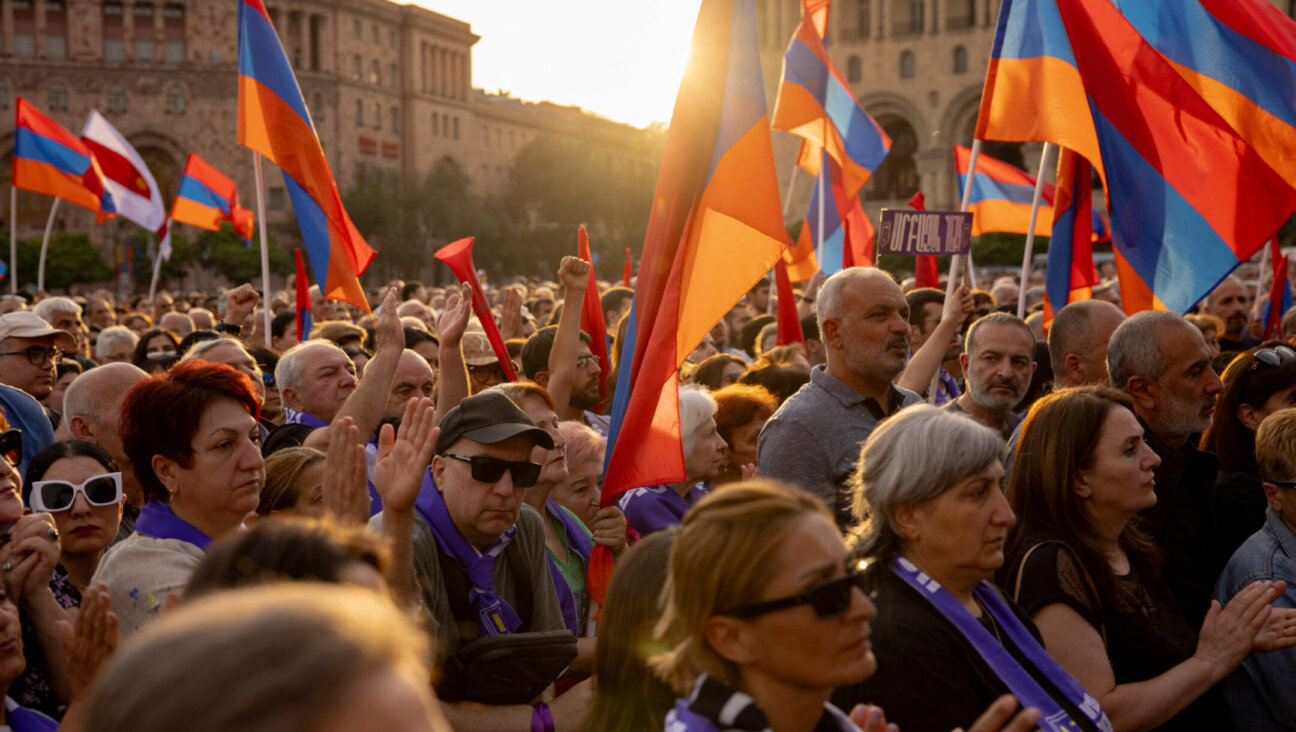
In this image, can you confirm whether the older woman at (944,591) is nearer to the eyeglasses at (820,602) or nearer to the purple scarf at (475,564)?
the eyeglasses at (820,602)

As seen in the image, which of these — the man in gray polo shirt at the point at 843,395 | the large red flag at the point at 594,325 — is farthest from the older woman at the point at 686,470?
the large red flag at the point at 594,325

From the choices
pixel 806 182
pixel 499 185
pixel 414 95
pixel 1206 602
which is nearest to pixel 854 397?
pixel 1206 602

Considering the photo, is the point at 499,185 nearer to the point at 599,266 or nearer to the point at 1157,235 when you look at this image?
the point at 599,266

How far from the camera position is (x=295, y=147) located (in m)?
7.88

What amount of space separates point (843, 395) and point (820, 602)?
7.39ft

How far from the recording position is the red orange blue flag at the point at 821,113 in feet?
31.2

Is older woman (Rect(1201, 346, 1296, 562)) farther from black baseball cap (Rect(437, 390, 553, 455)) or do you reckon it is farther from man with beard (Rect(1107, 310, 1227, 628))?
black baseball cap (Rect(437, 390, 553, 455))

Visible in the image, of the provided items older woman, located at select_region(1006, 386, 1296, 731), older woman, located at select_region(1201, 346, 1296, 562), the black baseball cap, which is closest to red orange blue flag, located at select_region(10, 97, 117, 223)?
the black baseball cap

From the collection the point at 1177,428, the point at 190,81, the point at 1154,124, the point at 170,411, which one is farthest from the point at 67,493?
the point at 190,81

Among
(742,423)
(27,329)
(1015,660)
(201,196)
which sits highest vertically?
(201,196)

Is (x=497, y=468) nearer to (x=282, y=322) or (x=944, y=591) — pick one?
(x=944, y=591)

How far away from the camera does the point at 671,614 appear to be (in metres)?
2.25

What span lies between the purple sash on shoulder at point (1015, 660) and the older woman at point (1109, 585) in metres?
0.26

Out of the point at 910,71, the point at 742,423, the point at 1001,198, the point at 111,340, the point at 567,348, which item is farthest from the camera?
the point at 910,71
